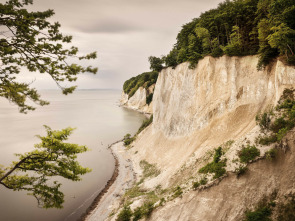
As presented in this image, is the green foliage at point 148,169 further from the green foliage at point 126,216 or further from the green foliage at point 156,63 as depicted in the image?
the green foliage at point 156,63

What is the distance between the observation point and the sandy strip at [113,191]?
19.2m

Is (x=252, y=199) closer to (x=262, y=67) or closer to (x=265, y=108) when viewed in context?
(x=265, y=108)

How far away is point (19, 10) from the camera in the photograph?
4.72 meters

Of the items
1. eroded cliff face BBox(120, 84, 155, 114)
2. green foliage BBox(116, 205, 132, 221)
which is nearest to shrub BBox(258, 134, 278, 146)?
green foliage BBox(116, 205, 132, 221)

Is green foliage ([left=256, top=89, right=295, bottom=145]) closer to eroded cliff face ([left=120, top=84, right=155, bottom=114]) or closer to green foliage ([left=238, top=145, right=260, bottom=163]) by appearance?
green foliage ([left=238, top=145, right=260, bottom=163])

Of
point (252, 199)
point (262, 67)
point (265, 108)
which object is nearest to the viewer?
point (252, 199)

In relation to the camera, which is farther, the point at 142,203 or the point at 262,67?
the point at 262,67

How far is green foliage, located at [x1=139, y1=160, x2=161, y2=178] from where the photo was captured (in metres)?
23.2

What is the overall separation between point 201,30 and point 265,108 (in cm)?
1394

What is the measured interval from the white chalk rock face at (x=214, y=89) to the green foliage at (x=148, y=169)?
19.6 feet

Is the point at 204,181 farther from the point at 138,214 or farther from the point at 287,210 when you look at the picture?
the point at 138,214

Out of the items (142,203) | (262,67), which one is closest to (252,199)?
(142,203)

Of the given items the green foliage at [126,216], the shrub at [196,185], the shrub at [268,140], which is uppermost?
the shrub at [268,140]

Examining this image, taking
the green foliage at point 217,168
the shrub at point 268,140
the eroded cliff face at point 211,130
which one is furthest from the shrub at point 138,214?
the shrub at point 268,140
